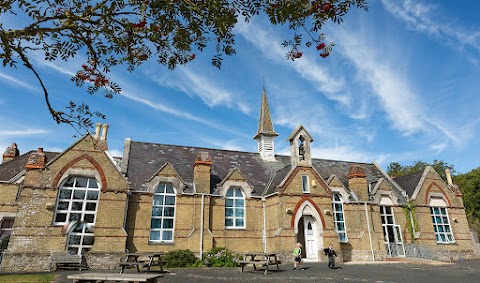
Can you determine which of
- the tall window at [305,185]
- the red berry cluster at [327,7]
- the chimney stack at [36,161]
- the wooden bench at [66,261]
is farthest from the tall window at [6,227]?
the red berry cluster at [327,7]

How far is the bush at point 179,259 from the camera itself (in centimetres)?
1666

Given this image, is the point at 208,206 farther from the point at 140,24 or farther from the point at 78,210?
the point at 140,24

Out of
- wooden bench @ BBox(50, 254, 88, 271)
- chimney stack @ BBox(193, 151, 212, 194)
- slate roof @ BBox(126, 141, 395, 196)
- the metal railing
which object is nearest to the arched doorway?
slate roof @ BBox(126, 141, 395, 196)

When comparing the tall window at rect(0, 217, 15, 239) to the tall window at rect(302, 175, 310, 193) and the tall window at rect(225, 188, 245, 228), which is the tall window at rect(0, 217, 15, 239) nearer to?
the tall window at rect(225, 188, 245, 228)

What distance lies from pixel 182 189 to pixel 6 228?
38.0 feet

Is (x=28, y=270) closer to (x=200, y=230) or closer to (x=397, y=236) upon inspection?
(x=200, y=230)

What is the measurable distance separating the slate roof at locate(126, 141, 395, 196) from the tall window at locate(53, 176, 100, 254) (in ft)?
7.80

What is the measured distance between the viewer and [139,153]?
21.9 m

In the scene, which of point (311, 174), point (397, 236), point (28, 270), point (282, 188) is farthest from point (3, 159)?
point (397, 236)

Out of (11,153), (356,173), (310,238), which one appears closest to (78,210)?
(11,153)

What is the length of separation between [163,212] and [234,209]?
450cm

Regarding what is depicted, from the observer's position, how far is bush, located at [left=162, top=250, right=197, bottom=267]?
16656 millimetres

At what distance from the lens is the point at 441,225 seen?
78.5ft

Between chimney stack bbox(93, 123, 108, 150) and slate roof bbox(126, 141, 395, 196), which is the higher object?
chimney stack bbox(93, 123, 108, 150)
